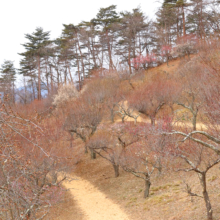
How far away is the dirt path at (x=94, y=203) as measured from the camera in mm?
11430

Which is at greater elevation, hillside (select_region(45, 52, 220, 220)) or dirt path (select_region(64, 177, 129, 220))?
hillside (select_region(45, 52, 220, 220))

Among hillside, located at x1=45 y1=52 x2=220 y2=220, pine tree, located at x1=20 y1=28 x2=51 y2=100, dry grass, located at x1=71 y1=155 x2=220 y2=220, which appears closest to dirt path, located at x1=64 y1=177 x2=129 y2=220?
hillside, located at x1=45 y1=52 x2=220 y2=220

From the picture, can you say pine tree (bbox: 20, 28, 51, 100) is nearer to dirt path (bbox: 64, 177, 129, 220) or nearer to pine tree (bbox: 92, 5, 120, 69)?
pine tree (bbox: 92, 5, 120, 69)

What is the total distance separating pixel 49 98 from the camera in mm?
31531

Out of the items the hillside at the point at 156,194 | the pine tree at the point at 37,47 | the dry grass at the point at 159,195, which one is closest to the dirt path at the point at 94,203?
the hillside at the point at 156,194

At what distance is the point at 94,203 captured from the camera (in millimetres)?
13406

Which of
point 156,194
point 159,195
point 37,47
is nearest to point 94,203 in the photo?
point 156,194

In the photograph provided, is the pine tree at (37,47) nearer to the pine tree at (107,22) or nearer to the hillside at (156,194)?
the pine tree at (107,22)

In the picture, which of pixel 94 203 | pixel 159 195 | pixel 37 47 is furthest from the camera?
pixel 37 47

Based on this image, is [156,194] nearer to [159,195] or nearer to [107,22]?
[159,195]

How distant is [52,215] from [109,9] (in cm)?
3339

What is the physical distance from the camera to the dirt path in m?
11.4

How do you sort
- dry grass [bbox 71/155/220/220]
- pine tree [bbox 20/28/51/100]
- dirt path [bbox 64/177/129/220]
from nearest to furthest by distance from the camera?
dry grass [bbox 71/155/220/220], dirt path [bbox 64/177/129/220], pine tree [bbox 20/28/51/100]

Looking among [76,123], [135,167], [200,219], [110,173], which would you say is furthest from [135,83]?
[200,219]
